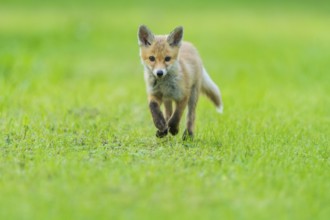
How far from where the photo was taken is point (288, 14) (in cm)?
3064

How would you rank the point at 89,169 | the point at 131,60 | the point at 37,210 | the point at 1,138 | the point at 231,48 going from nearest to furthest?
the point at 37,210 → the point at 89,169 → the point at 1,138 → the point at 131,60 → the point at 231,48

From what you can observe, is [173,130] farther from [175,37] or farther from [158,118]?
→ [175,37]

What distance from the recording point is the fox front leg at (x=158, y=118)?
332 inches

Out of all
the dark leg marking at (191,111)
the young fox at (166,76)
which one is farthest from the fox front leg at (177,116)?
the dark leg marking at (191,111)

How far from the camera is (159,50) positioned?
8531 mm

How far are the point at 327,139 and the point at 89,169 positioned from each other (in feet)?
10.8

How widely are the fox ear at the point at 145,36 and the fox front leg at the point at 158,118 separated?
0.67 meters

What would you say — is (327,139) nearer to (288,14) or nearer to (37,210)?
(37,210)

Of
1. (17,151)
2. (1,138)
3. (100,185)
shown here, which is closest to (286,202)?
(100,185)

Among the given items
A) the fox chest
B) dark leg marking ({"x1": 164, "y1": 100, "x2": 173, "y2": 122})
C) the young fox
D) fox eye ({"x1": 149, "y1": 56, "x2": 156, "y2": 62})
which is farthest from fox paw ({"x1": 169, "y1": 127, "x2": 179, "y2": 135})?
fox eye ({"x1": 149, "y1": 56, "x2": 156, "y2": 62})

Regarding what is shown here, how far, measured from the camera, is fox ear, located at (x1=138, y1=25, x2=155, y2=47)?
341 inches

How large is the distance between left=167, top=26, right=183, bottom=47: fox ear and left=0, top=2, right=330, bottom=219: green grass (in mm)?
1107

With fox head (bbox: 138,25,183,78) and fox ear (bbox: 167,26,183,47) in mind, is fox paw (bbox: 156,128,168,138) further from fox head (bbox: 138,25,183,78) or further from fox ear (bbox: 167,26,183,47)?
fox ear (bbox: 167,26,183,47)

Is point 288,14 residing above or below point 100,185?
below
